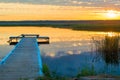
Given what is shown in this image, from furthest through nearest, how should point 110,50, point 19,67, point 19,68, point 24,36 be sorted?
point 24,36
point 110,50
point 19,67
point 19,68

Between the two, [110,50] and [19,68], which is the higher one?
[110,50]

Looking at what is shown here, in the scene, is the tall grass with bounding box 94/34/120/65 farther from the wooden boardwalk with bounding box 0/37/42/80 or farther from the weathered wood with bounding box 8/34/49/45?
the weathered wood with bounding box 8/34/49/45

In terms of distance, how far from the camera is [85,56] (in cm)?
2019

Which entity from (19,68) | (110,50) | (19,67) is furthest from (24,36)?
(19,68)

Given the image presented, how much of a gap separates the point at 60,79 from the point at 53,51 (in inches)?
520

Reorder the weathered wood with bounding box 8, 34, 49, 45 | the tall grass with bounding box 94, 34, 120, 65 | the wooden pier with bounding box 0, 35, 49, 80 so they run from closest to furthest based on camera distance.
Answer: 1. the wooden pier with bounding box 0, 35, 49, 80
2. the tall grass with bounding box 94, 34, 120, 65
3. the weathered wood with bounding box 8, 34, 49, 45

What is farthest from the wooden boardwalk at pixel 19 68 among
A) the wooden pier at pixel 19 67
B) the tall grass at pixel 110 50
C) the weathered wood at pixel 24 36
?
the weathered wood at pixel 24 36

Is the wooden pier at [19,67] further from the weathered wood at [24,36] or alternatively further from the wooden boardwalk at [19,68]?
the weathered wood at [24,36]

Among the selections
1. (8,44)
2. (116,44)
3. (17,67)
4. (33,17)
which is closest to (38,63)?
(17,67)

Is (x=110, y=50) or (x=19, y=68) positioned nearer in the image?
(x=19, y=68)

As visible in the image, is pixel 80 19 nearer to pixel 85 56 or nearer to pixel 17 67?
pixel 85 56

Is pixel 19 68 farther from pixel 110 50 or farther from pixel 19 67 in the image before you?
pixel 110 50

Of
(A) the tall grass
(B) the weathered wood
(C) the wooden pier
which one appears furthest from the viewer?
(B) the weathered wood

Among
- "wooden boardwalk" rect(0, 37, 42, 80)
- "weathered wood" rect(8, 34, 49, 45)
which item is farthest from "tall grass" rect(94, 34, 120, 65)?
"weathered wood" rect(8, 34, 49, 45)
